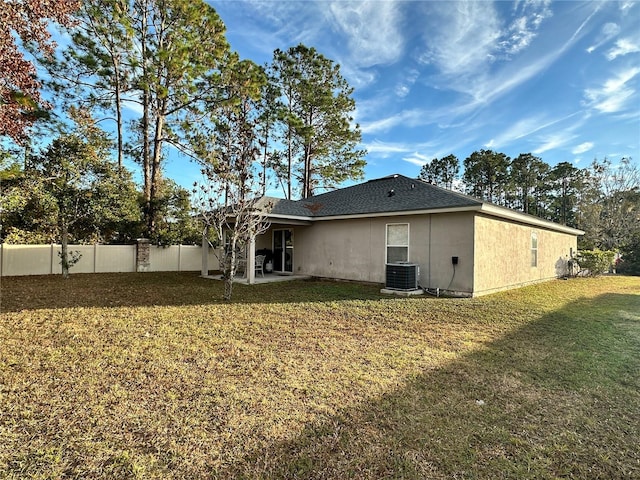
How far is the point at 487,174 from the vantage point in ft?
100

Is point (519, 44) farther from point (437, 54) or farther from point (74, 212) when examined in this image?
point (74, 212)

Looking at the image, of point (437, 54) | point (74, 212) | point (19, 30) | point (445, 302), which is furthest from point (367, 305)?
point (74, 212)

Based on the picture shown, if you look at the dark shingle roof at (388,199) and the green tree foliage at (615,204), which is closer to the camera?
the dark shingle roof at (388,199)

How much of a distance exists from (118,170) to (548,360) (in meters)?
14.3

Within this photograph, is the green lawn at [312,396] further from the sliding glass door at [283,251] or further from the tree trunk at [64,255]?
the sliding glass door at [283,251]

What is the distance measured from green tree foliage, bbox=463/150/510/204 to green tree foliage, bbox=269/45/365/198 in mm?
14813

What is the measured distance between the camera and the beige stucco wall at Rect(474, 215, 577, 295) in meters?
8.56

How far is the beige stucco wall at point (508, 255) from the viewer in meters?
8.56

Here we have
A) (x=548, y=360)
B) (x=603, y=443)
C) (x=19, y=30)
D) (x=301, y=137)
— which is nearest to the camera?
(x=603, y=443)

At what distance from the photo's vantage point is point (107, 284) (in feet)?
31.5

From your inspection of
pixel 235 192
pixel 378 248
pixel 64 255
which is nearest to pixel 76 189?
pixel 64 255

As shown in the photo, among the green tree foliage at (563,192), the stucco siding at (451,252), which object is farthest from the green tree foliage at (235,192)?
the green tree foliage at (563,192)

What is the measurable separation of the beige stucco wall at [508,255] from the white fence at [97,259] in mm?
12150

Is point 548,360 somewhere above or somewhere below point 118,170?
below
